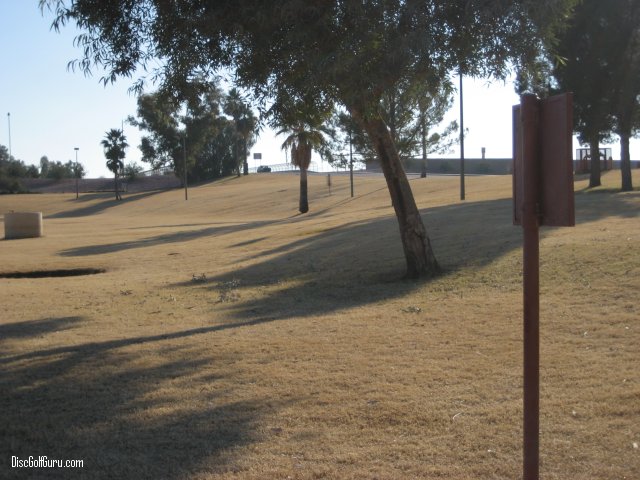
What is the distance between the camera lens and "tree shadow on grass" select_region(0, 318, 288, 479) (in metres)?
5.27

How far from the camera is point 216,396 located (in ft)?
22.1

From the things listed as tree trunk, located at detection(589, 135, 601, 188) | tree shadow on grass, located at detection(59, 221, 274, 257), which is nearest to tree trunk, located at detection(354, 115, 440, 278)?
tree shadow on grass, located at detection(59, 221, 274, 257)

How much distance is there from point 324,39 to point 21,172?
104529 millimetres

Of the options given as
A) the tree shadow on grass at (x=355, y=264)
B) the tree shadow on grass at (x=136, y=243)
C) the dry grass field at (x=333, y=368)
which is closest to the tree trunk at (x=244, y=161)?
the tree shadow on grass at (x=136, y=243)

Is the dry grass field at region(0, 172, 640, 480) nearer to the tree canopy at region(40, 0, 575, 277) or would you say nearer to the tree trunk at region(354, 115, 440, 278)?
the tree trunk at region(354, 115, 440, 278)

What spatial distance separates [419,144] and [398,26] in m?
38.4

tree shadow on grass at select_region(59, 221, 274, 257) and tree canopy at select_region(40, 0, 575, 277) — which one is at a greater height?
tree canopy at select_region(40, 0, 575, 277)

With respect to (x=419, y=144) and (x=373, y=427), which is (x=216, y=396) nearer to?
(x=373, y=427)

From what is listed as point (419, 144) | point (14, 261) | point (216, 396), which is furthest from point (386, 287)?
point (419, 144)

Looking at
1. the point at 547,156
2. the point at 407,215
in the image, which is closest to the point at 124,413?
the point at 547,156

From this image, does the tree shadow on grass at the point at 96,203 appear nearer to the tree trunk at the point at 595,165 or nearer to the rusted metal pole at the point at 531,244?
the tree trunk at the point at 595,165

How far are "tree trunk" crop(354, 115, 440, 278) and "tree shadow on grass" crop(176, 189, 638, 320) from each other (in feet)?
1.15

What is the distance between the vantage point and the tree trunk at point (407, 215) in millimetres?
13656

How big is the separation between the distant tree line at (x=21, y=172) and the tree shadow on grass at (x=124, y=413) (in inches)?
3436
